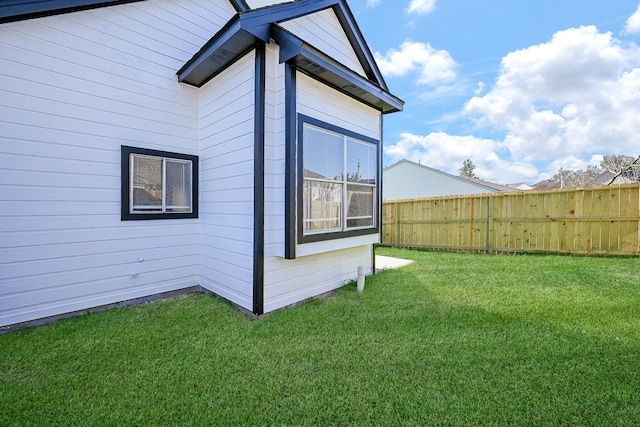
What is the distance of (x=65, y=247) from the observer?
3.64 metres

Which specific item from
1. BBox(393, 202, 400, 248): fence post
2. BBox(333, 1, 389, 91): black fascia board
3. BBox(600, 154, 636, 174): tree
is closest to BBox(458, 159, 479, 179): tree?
BBox(600, 154, 636, 174): tree

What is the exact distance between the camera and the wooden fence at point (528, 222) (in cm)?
676

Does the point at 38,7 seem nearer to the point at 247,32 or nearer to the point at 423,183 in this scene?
the point at 247,32

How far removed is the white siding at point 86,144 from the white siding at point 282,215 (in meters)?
1.85

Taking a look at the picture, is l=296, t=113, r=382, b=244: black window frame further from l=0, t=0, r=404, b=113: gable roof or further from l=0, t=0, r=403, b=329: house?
l=0, t=0, r=404, b=113: gable roof

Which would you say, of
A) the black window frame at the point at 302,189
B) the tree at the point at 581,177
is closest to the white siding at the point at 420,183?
the black window frame at the point at 302,189

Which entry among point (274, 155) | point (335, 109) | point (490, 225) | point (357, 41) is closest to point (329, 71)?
point (335, 109)

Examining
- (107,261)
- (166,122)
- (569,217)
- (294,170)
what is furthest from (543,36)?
(107,261)

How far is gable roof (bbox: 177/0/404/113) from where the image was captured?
11.0ft

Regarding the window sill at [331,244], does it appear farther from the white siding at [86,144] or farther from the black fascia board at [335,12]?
the black fascia board at [335,12]

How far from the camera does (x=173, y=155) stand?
14.7 ft

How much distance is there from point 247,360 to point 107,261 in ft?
9.09

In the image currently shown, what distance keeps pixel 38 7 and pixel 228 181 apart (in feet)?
9.56

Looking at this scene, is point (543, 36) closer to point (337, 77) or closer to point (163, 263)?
point (337, 77)
